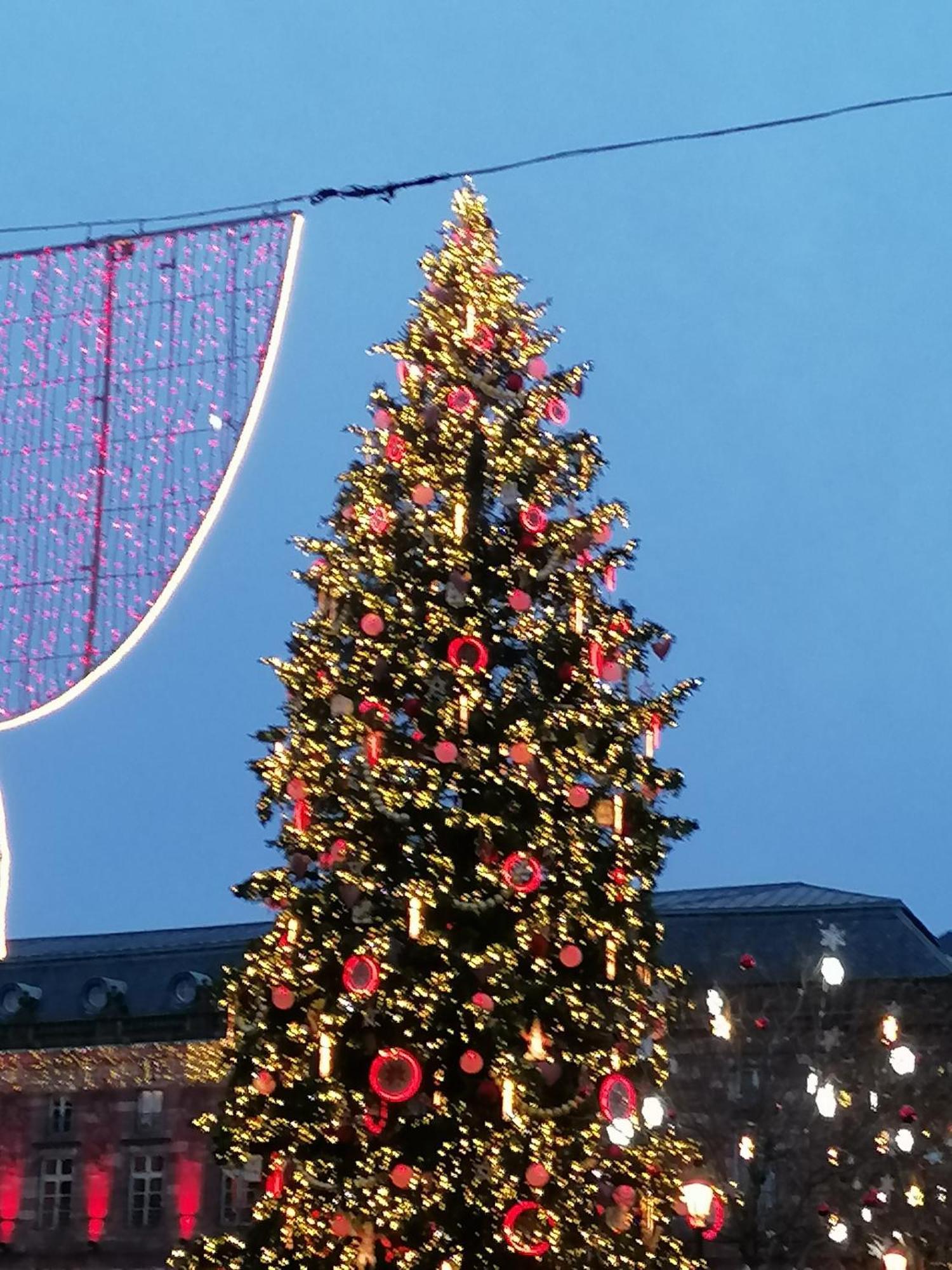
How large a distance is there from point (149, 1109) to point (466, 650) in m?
29.4

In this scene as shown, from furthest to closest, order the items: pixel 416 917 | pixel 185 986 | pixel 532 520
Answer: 1. pixel 185 986
2. pixel 532 520
3. pixel 416 917

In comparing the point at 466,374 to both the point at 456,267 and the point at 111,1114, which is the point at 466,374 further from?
the point at 111,1114

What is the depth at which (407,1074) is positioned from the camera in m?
14.0

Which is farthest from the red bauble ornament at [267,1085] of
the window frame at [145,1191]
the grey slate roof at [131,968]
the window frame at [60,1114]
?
the grey slate roof at [131,968]

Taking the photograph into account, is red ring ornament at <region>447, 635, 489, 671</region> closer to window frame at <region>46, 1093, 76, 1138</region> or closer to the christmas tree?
the christmas tree

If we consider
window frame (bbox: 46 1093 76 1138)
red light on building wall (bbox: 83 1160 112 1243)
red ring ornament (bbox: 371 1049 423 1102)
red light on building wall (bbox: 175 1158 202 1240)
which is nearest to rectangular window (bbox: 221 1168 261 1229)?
red light on building wall (bbox: 175 1158 202 1240)

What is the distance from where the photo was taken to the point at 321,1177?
1423cm

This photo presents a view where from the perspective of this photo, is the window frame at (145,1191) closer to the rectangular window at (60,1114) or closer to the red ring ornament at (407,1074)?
the rectangular window at (60,1114)

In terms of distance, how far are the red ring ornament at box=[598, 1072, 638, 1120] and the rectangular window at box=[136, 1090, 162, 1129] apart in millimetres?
29232

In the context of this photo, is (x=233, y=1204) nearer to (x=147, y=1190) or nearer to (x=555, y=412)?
(x=147, y=1190)

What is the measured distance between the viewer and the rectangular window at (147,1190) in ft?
135

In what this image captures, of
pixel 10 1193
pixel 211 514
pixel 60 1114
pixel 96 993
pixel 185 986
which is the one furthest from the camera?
pixel 96 993

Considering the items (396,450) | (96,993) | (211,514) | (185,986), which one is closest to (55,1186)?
(185,986)

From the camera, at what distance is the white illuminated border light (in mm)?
11438
